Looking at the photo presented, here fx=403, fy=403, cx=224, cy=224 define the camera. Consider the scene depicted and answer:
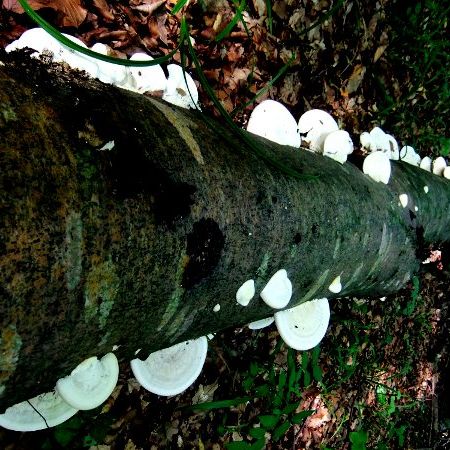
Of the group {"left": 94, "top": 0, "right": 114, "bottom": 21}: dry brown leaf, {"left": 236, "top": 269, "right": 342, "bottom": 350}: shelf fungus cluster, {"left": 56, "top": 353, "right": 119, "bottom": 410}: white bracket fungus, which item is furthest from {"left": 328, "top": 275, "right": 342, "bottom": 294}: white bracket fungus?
{"left": 94, "top": 0, "right": 114, "bottom": 21}: dry brown leaf

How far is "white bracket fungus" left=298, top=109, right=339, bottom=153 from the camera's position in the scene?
2.63 meters

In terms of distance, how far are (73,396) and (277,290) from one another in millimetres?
917

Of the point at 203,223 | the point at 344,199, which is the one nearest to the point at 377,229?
the point at 344,199

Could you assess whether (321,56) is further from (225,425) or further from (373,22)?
(225,425)

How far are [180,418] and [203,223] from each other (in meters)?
2.28

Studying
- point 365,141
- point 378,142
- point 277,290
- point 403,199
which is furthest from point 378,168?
point 277,290

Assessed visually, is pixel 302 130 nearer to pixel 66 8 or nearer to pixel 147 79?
pixel 147 79

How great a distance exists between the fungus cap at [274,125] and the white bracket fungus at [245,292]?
0.94 m

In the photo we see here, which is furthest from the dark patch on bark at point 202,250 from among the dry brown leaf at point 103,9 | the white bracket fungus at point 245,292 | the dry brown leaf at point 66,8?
the dry brown leaf at point 103,9

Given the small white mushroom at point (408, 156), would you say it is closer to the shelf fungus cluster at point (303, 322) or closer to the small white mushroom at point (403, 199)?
the small white mushroom at point (403, 199)

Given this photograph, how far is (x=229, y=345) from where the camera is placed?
3316 millimetres

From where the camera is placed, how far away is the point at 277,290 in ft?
5.92

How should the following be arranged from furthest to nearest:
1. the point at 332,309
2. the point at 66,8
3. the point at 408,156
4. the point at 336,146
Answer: the point at 332,309 < the point at 408,156 < the point at 336,146 < the point at 66,8

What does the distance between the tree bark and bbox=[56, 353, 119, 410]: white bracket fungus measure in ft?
0.15
